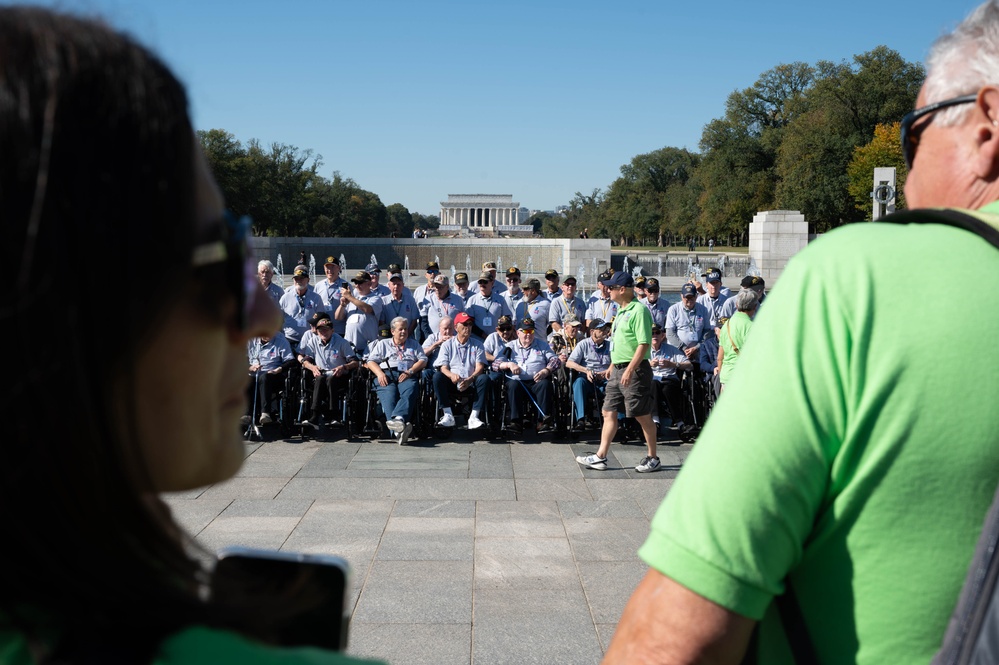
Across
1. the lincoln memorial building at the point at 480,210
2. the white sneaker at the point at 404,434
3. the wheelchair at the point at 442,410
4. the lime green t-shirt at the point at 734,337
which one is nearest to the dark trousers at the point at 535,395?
the wheelchair at the point at 442,410

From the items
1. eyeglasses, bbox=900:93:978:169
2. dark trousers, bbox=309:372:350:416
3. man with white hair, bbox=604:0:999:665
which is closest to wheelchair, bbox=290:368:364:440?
dark trousers, bbox=309:372:350:416

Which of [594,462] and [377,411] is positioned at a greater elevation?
[377,411]

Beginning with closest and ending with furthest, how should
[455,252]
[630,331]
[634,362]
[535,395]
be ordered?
1. [634,362]
2. [630,331]
3. [535,395]
4. [455,252]

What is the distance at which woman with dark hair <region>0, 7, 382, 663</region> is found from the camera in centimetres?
67

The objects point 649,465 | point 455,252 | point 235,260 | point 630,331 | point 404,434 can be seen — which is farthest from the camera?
point 455,252

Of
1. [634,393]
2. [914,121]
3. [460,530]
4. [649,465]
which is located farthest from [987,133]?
[649,465]

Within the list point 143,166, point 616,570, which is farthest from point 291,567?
point 616,570

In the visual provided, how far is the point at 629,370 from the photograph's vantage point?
8.35 metres

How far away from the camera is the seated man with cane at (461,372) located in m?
10.3

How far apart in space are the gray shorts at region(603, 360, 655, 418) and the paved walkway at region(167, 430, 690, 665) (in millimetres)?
635

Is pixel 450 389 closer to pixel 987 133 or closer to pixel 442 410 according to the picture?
pixel 442 410

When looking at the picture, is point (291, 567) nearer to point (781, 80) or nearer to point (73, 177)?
point (73, 177)

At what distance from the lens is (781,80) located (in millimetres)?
66438

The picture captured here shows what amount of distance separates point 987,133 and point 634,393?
23.5 feet
